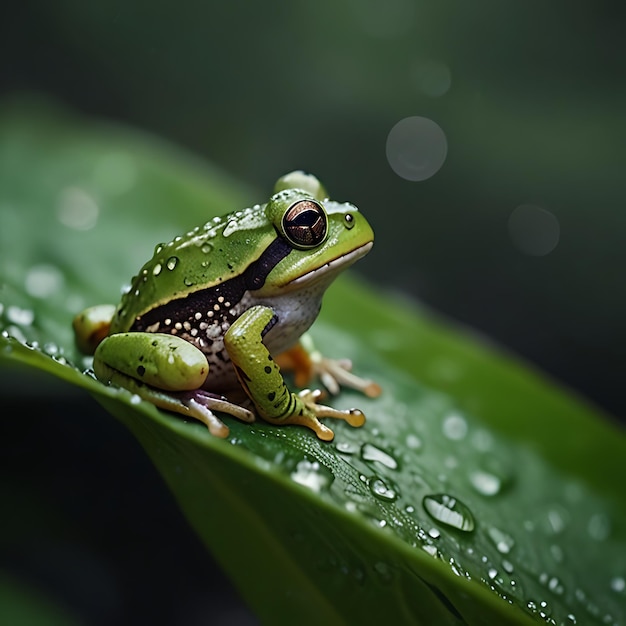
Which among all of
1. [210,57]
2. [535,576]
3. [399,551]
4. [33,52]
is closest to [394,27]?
[210,57]

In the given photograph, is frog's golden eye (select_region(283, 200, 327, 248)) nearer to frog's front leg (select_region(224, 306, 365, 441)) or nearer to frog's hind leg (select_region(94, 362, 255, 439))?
frog's front leg (select_region(224, 306, 365, 441))

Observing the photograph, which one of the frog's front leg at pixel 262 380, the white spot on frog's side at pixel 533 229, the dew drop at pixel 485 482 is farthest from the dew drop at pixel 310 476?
the white spot on frog's side at pixel 533 229

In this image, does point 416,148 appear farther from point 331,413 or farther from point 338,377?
point 331,413

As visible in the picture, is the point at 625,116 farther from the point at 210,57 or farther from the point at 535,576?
the point at 535,576

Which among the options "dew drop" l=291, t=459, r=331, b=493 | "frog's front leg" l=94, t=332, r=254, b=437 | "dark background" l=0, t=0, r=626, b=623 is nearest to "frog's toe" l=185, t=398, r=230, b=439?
"frog's front leg" l=94, t=332, r=254, b=437

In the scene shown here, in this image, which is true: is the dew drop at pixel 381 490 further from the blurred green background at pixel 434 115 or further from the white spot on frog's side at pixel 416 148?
the white spot on frog's side at pixel 416 148

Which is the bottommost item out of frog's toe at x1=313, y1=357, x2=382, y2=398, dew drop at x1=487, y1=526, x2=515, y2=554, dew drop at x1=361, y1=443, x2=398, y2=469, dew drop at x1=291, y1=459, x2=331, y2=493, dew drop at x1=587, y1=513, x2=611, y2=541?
dew drop at x1=291, y1=459, x2=331, y2=493

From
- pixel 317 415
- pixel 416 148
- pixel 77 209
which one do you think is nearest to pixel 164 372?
pixel 317 415
